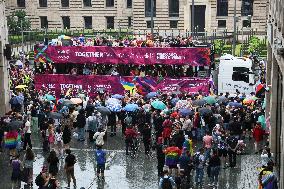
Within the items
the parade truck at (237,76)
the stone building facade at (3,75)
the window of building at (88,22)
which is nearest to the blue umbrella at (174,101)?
the parade truck at (237,76)

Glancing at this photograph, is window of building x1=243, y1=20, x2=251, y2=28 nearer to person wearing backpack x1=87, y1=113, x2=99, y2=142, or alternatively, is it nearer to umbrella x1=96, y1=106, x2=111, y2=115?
umbrella x1=96, y1=106, x2=111, y2=115

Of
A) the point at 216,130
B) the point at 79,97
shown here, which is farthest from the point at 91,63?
the point at 216,130

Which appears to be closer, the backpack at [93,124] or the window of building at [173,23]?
the backpack at [93,124]

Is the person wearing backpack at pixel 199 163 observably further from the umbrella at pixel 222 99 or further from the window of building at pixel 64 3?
the window of building at pixel 64 3

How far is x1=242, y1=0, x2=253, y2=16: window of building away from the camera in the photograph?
7388cm

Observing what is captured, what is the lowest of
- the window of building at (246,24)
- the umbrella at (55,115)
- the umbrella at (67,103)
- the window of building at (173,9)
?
the umbrella at (55,115)

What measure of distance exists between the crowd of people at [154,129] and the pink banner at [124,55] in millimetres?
3772

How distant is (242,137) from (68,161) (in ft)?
32.6

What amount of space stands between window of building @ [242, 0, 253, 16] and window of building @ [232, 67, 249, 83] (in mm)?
29706

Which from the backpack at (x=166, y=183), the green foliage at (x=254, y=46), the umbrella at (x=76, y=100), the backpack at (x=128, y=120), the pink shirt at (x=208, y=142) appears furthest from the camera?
the green foliage at (x=254, y=46)

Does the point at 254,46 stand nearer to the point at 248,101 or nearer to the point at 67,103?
the point at 248,101

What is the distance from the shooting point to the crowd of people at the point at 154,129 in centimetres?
2852

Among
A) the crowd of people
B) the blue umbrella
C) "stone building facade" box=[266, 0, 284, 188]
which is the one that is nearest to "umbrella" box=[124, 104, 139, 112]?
the crowd of people

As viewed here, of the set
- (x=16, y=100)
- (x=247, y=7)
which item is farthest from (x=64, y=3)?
(x=16, y=100)
